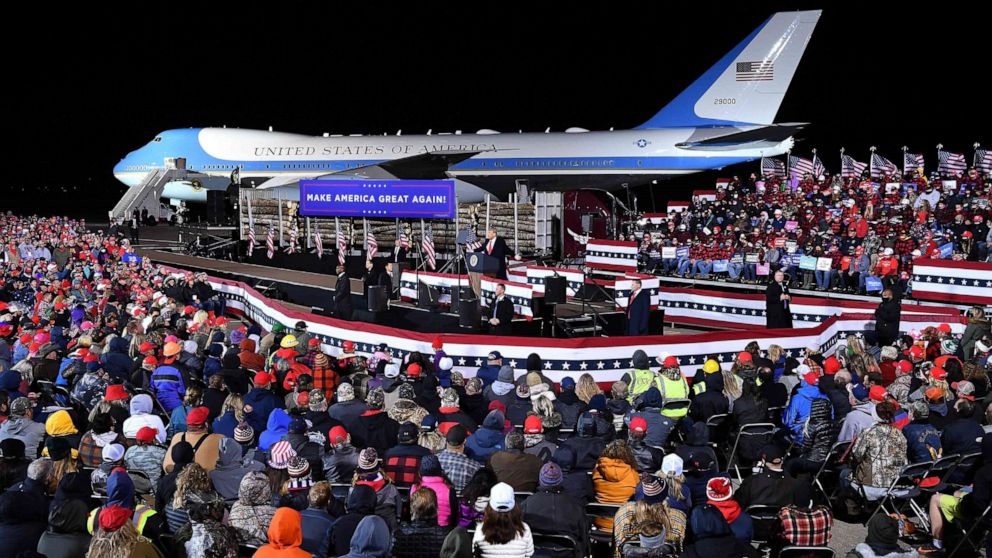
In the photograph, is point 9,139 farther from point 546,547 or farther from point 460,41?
point 546,547

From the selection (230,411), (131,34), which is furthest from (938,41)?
(131,34)

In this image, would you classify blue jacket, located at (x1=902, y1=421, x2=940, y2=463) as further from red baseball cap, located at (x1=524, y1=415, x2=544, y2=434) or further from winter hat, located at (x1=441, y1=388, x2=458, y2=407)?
winter hat, located at (x1=441, y1=388, x2=458, y2=407)

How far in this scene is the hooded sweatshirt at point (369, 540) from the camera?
20.3 feet

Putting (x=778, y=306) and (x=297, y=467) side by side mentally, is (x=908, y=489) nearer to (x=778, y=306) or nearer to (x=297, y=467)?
(x=297, y=467)

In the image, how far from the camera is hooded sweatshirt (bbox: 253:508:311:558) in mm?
5812

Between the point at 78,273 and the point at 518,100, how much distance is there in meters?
59.8

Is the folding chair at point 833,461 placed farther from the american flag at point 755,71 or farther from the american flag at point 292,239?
the american flag at point 755,71

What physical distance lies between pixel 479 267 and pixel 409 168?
18748 millimetres

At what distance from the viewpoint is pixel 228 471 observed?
805 centimetres

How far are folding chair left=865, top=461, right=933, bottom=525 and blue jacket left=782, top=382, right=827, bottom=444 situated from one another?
1.21m

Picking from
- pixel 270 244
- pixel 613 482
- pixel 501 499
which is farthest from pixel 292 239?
pixel 501 499

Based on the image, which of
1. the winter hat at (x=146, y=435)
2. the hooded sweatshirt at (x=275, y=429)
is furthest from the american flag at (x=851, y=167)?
the winter hat at (x=146, y=435)

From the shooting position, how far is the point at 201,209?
190 feet

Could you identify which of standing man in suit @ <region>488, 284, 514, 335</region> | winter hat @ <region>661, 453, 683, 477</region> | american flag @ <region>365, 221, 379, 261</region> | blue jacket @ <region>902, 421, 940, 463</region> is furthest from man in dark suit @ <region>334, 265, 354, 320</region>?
winter hat @ <region>661, 453, 683, 477</region>
